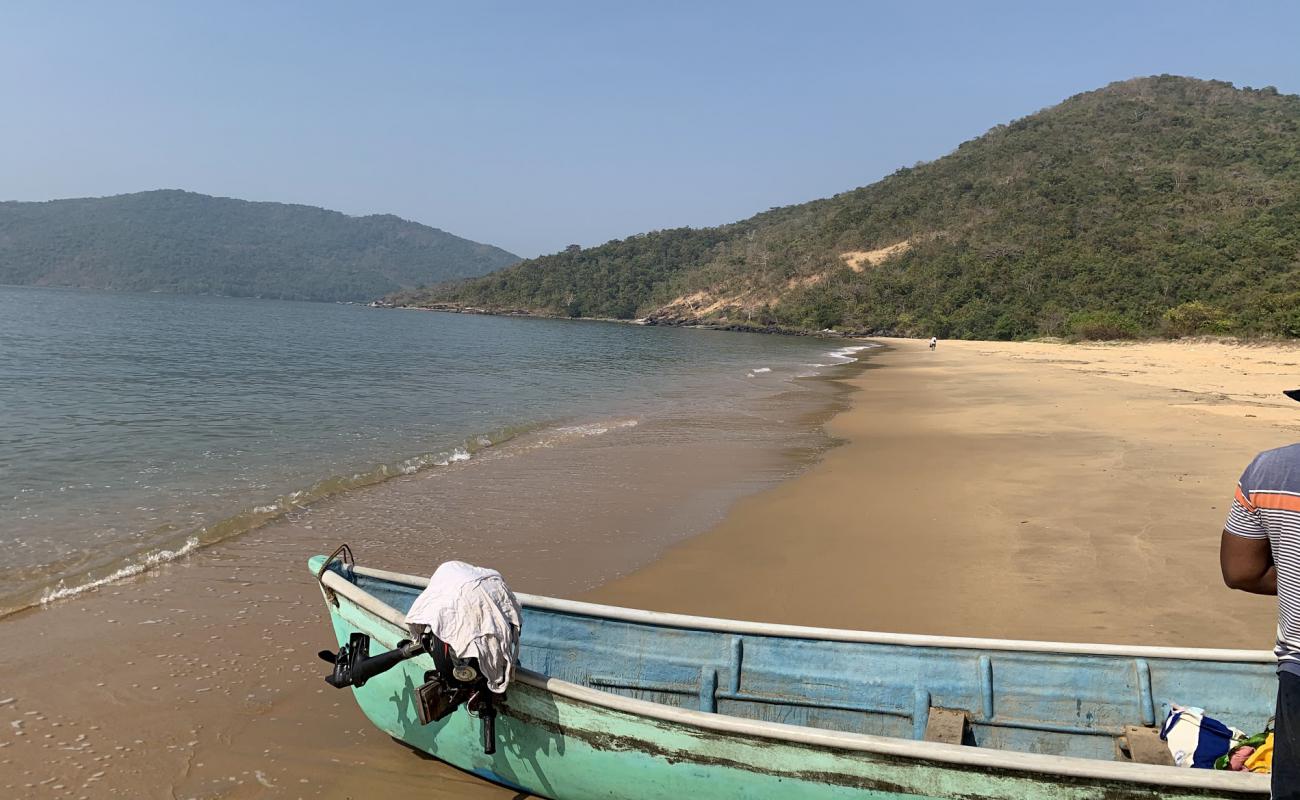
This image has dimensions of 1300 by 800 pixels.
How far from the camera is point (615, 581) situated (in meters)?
7.42

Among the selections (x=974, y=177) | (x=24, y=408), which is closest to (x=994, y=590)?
(x=24, y=408)

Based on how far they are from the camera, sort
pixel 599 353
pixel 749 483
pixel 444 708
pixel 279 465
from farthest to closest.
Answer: pixel 599 353 → pixel 279 465 → pixel 749 483 → pixel 444 708

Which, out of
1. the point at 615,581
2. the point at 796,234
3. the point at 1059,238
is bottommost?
the point at 615,581

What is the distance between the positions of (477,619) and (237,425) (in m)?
15.2

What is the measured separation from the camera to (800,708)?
4.27 m

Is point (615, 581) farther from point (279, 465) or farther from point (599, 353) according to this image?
point (599, 353)

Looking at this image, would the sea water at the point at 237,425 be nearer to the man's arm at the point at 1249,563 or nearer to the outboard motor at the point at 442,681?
the outboard motor at the point at 442,681

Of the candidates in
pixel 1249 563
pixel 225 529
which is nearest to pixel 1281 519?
pixel 1249 563

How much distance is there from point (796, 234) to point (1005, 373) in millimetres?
109037

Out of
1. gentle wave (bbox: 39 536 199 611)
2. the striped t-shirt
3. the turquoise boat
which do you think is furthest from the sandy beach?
the striped t-shirt

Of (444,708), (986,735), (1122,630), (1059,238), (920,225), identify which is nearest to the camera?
(444,708)

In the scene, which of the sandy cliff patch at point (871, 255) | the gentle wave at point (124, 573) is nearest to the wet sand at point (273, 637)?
the gentle wave at point (124, 573)

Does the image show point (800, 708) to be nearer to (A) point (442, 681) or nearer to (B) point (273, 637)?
(A) point (442, 681)

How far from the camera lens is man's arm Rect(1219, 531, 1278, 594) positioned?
2523mm
